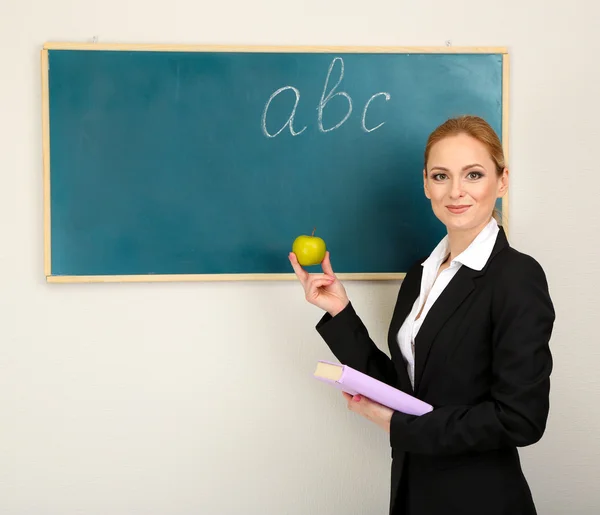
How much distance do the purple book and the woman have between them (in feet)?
0.08

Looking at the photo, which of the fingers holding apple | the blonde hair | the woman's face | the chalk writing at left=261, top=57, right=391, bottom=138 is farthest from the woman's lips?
the chalk writing at left=261, top=57, right=391, bottom=138

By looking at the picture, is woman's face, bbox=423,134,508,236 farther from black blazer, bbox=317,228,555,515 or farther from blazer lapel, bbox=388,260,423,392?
blazer lapel, bbox=388,260,423,392

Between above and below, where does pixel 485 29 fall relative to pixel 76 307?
above

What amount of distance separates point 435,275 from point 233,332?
1.96ft

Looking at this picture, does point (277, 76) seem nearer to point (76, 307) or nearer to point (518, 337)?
point (76, 307)

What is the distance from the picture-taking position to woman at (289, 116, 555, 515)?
1158mm

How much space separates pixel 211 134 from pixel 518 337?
95cm

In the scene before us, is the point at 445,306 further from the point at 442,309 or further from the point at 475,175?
the point at 475,175

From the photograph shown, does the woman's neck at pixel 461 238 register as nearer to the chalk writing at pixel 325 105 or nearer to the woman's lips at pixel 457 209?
the woman's lips at pixel 457 209

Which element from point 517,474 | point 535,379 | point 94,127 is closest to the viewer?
point 535,379

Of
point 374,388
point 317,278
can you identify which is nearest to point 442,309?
point 374,388

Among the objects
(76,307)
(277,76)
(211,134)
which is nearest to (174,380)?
(76,307)

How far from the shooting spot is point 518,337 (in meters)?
1.15

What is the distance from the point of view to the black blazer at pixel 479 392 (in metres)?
1.15
